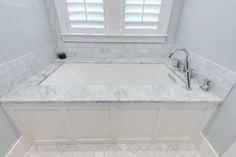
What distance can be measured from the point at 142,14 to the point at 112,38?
53cm

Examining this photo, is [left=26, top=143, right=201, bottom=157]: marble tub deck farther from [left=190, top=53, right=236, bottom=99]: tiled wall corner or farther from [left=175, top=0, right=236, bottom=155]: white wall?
[left=190, top=53, right=236, bottom=99]: tiled wall corner

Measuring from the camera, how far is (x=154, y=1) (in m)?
1.67

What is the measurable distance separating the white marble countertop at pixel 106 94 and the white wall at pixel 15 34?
16 centimetres

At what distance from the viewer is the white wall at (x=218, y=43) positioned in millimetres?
1015

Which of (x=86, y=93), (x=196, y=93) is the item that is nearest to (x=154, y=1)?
(x=196, y=93)

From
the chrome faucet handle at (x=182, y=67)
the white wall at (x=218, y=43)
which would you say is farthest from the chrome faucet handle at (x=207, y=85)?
the chrome faucet handle at (x=182, y=67)

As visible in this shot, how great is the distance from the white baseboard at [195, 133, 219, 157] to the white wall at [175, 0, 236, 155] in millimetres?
39

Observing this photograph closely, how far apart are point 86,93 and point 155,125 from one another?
0.76m

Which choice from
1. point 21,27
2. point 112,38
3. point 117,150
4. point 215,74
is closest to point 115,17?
point 112,38

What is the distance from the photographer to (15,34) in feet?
3.88

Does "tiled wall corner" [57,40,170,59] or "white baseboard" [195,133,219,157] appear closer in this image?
"white baseboard" [195,133,219,157]

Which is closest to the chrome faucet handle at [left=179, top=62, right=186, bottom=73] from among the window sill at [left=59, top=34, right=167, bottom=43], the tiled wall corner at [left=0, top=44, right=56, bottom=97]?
the window sill at [left=59, top=34, right=167, bottom=43]

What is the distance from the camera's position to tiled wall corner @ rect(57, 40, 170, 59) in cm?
196

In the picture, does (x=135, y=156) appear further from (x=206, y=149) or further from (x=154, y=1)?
(x=154, y=1)
